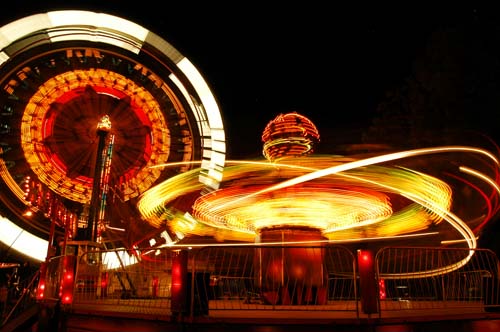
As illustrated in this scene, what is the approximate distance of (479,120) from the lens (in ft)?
49.0

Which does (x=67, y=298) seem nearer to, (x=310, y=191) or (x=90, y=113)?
(x=310, y=191)

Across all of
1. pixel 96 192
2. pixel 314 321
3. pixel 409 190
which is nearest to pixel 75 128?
pixel 96 192

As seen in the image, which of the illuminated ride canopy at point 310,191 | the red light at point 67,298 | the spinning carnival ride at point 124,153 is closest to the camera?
the red light at point 67,298

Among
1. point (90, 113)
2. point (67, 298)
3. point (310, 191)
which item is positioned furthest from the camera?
point (90, 113)

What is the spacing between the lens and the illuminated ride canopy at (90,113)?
18.7 m

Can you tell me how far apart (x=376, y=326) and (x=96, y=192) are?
1040 centimetres

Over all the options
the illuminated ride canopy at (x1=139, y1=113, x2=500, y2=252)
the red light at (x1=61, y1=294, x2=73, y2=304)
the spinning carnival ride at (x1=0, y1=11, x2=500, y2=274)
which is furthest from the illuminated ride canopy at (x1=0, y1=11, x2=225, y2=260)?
the red light at (x1=61, y1=294, x2=73, y2=304)

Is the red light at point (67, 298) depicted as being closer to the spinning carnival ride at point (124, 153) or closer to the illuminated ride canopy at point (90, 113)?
the spinning carnival ride at point (124, 153)

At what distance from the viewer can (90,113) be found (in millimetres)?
21312

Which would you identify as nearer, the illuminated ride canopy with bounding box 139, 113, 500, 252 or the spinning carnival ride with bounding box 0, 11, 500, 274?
the illuminated ride canopy with bounding box 139, 113, 500, 252

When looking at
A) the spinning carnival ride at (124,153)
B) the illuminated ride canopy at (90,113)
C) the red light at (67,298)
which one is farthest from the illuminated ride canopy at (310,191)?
the illuminated ride canopy at (90,113)

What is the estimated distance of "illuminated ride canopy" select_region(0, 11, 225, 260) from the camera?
18.7m

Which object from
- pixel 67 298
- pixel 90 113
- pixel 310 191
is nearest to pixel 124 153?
pixel 90 113

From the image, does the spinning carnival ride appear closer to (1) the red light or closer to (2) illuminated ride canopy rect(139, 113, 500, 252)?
(2) illuminated ride canopy rect(139, 113, 500, 252)
